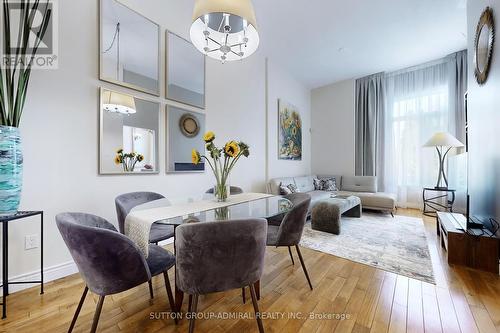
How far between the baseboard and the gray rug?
2.46 meters

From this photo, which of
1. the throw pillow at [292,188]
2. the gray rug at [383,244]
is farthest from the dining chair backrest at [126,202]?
the throw pillow at [292,188]

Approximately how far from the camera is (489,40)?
1983 mm

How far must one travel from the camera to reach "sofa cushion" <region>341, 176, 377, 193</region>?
15.4 feet

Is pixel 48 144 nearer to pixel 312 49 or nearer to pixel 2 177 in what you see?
pixel 2 177

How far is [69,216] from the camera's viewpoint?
1.16 m

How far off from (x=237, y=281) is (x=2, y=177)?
1675mm

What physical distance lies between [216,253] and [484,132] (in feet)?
9.48

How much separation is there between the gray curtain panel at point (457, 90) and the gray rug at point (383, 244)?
212cm

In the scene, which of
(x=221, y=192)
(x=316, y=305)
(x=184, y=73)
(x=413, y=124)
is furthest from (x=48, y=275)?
(x=413, y=124)

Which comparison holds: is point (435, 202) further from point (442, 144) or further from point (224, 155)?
point (224, 155)

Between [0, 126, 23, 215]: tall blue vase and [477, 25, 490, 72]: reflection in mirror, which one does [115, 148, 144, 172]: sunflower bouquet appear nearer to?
[0, 126, 23, 215]: tall blue vase

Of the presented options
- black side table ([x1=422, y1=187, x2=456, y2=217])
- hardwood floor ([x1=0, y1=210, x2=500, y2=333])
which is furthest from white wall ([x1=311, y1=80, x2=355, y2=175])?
hardwood floor ([x1=0, y1=210, x2=500, y2=333])

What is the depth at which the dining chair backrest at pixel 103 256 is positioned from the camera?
0.98 meters

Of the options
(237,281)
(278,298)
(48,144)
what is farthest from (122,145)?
(278,298)
